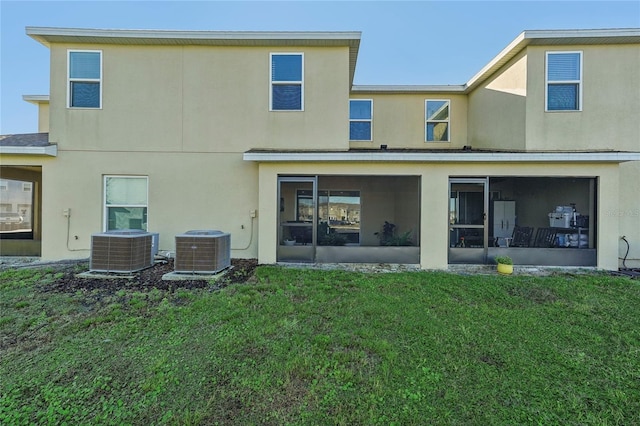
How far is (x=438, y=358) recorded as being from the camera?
3.24 metres

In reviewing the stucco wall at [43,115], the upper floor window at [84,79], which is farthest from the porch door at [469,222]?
the stucco wall at [43,115]

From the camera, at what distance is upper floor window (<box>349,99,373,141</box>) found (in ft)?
35.6

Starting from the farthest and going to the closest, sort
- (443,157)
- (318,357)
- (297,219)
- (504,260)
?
(297,219)
(443,157)
(504,260)
(318,357)

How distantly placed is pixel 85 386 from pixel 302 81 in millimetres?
7297

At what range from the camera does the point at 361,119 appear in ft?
35.6

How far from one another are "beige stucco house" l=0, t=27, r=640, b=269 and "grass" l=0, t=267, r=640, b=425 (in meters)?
2.55

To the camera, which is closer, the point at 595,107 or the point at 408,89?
the point at 595,107

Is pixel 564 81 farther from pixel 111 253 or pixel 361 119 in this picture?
pixel 111 253

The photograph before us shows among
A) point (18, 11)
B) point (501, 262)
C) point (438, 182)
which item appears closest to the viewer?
point (501, 262)

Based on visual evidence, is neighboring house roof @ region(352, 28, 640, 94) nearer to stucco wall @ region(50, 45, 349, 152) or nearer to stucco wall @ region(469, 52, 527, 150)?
stucco wall @ region(469, 52, 527, 150)

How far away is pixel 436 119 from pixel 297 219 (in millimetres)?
6457

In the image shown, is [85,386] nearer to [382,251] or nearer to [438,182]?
[382,251]

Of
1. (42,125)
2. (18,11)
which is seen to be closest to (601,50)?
(18,11)

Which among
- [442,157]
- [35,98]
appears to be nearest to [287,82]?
[442,157]
